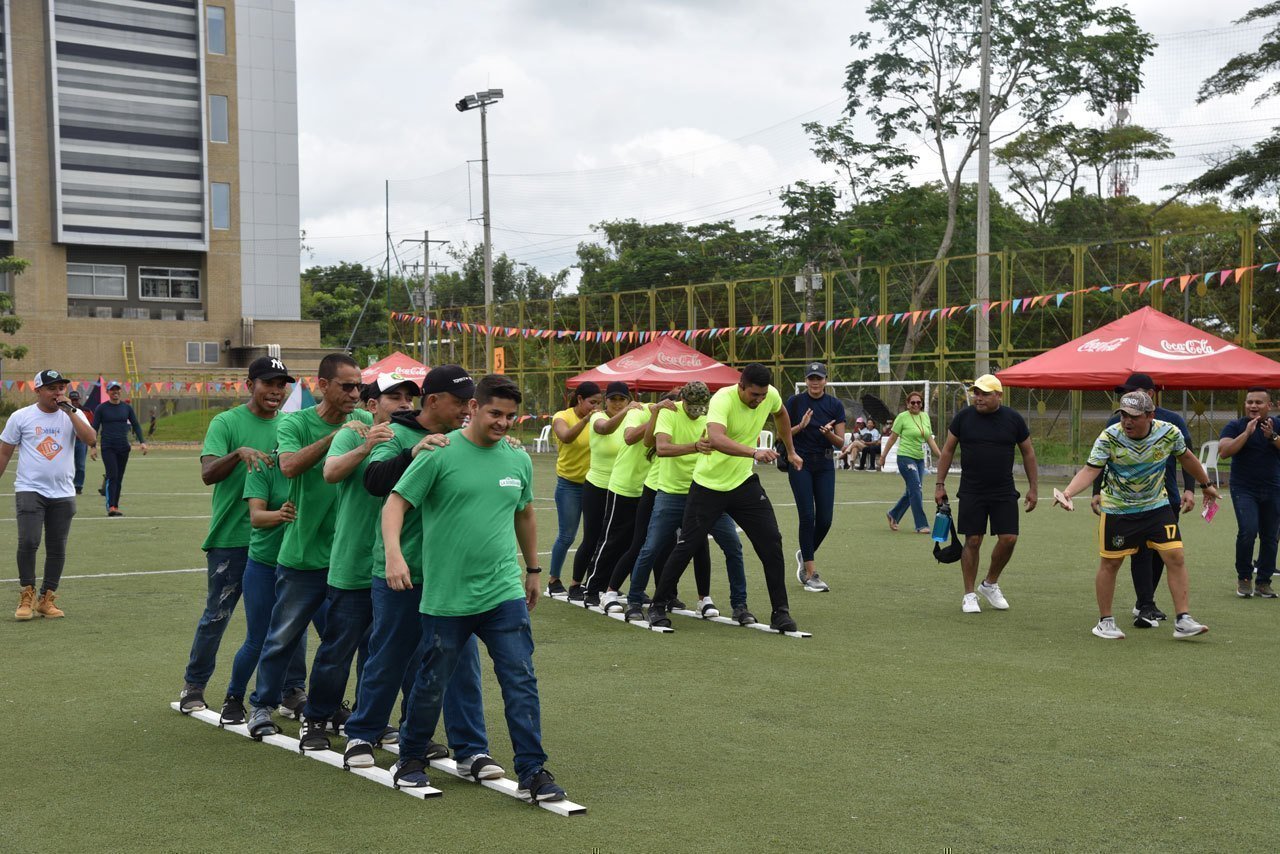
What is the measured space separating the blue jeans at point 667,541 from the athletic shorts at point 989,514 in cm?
175

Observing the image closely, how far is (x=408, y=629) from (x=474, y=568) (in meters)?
0.50

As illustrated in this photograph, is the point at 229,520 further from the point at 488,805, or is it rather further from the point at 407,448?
the point at 488,805

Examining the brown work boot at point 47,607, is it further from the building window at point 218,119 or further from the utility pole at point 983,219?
the building window at point 218,119

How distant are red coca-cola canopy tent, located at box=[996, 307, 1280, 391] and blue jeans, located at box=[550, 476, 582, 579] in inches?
479

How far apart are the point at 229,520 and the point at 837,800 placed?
11.3ft

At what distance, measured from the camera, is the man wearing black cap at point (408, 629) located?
5.70 metres

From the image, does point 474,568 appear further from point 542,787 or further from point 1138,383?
point 1138,383

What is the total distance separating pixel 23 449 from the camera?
10164mm

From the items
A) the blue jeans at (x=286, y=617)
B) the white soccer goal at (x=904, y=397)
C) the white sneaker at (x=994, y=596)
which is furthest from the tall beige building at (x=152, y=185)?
the blue jeans at (x=286, y=617)

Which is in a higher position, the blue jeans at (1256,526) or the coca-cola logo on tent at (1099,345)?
the coca-cola logo on tent at (1099,345)

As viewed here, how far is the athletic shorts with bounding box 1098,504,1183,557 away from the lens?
31.0ft

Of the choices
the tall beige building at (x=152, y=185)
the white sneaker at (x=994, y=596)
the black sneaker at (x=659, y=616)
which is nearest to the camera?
the black sneaker at (x=659, y=616)

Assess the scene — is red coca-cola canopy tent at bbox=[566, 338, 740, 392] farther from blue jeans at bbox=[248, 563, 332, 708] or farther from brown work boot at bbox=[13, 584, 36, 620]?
blue jeans at bbox=[248, 563, 332, 708]

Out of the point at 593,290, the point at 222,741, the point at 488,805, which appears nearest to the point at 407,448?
the point at 488,805
